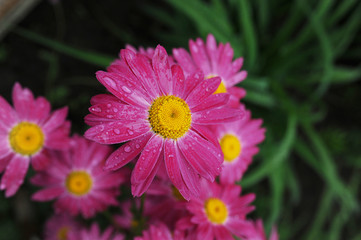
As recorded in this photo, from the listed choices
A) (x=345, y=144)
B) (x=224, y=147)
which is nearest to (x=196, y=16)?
(x=224, y=147)

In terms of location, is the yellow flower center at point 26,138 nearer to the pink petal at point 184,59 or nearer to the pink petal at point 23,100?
the pink petal at point 23,100

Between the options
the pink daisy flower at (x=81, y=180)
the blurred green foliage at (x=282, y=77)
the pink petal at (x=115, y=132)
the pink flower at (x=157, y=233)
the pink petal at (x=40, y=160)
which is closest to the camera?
the pink petal at (x=115, y=132)

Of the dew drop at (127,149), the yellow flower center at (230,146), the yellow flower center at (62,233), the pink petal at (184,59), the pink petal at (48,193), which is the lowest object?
the dew drop at (127,149)

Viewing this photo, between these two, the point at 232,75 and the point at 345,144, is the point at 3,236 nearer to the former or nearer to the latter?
the point at 232,75

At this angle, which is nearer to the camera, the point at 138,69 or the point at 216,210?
the point at 138,69

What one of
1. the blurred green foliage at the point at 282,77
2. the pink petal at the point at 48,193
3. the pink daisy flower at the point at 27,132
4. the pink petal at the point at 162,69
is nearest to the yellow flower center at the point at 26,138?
the pink daisy flower at the point at 27,132

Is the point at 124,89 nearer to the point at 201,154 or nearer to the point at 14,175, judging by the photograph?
the point at 201,154

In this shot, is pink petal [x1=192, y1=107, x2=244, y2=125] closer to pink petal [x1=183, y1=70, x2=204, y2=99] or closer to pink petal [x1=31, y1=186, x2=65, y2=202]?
pink petal [x1=183, y1=70, x2=204, y2=99]
